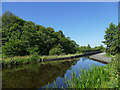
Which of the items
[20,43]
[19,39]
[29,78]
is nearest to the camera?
[29,78]

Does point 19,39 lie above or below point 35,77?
above

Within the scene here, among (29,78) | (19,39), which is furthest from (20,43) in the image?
(29,78)

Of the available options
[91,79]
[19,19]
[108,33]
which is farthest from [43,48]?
[91,79]

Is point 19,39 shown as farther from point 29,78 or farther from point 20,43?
point 29,78

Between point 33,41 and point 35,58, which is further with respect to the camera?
point 33,41

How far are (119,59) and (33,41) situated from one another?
76.4 feet

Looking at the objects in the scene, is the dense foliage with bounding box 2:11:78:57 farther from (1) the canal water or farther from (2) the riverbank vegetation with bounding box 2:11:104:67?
(1) the canal water

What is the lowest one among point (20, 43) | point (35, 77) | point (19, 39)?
point (35, 77)

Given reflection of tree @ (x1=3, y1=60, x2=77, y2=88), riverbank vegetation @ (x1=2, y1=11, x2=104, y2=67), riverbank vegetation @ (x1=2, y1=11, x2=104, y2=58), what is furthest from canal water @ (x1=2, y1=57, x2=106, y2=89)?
riverbank vegetation @ (x1=2, y1=11, x2=104, y2=58)

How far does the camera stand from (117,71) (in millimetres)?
4648

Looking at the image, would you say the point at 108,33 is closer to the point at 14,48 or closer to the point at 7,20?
the point at 14,48

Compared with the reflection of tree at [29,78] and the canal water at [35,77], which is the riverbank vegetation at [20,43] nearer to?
the canal water at [35,77]

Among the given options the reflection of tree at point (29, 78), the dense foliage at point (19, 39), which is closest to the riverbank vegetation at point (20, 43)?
the dense foliage at point (19, 39)

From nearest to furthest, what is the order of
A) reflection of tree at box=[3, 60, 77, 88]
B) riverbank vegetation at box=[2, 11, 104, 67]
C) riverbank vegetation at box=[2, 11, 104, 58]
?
reflection of tree at box=[3, 60, 77, 88], riverbank vegetation at box=[2, 11, 104, 67], riverbank vegetation at box=[2, 11, 104, 58]
